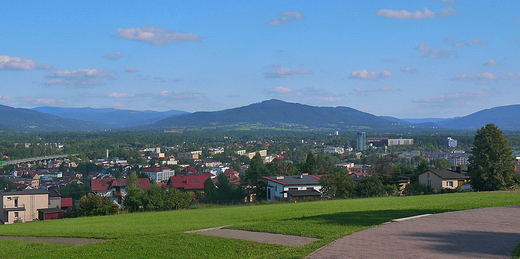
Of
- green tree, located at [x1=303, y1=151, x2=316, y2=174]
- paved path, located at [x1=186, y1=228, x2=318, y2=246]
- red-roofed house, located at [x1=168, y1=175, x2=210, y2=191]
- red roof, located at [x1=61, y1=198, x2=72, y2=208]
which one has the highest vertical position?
paved path, located at [x1=186, y1=228, x2=318, y2=246]

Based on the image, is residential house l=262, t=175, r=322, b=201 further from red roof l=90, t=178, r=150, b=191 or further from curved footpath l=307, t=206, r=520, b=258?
curved footpath l=307, t=206, r=520, b=258

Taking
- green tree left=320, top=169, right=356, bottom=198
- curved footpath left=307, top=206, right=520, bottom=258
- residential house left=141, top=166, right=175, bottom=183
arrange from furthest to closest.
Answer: residential house left=141, top=166, right=175, bottom=183 → green tree left=320, top=169, right=356, bottom=198 → curved footpath left=307, top=206, right=520, bottom=258

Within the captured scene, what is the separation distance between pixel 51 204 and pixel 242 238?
3160cm

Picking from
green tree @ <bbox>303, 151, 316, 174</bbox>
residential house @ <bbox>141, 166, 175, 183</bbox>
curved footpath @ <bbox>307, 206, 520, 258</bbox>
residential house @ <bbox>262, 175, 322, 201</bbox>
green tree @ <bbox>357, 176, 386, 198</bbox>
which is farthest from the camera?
residential house @ <bbox>141, 166, 175, 183</bbox>

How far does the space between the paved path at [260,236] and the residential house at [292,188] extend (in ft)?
71.0

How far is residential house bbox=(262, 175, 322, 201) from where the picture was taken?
1384 inches

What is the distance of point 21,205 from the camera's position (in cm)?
3394

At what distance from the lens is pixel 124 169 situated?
90500 millimetres

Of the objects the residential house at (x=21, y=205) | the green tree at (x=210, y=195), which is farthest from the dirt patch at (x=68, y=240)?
the green tree at (x=210, y=195)

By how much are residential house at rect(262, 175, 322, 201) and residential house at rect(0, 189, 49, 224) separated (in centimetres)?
1902

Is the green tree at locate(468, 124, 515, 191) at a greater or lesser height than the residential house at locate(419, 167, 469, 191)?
greater

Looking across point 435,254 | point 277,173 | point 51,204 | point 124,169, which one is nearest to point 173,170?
point 124,169

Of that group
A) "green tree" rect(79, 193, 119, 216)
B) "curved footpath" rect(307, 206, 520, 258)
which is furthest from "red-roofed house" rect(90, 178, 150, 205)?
"curved footpath" rect(307, 206, 520, 258)

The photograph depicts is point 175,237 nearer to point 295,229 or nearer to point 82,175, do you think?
point 295,229
